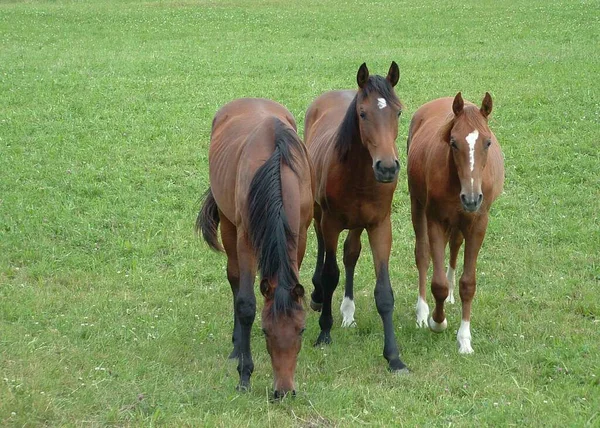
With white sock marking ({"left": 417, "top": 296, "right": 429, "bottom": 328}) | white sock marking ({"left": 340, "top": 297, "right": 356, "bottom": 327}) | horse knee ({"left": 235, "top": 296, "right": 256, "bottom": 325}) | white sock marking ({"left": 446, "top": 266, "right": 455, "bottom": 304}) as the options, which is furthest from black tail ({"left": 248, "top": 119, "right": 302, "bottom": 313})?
white sock marking ({"left": 446, "top": 266, "right": 455, "bottom": 304})

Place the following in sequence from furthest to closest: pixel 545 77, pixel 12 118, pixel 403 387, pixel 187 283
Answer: pixel 545 77
pixel 12 118
pixel 187 283
pixel 403 387

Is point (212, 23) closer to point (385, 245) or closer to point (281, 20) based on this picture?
point (281, 20)

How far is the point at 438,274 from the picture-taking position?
7.05 metres

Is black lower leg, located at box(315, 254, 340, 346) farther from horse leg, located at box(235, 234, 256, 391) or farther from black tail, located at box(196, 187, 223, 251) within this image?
black tail, located at box(196, 187, 223, 251)

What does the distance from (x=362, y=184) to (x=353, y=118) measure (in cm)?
54

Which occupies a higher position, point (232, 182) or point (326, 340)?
point (232, 182)

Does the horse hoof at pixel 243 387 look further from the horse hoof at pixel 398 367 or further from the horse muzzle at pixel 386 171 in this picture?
the horse muzzle at pixel 386 171

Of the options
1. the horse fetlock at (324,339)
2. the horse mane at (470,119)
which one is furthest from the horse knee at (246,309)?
the horse mane at (470,119)

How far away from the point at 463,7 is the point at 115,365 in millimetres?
26565

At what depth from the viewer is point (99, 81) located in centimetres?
1730

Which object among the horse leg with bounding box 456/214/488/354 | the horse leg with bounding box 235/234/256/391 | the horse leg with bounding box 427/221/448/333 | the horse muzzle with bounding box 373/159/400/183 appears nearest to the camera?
the horse muzzle with bounding box 373/159/400/183

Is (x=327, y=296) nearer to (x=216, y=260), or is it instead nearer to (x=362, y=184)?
(x=362, y=184)

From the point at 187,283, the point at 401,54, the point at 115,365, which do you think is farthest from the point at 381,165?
the point at 401,54

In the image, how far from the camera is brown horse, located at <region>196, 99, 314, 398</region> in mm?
5527
